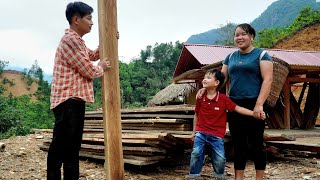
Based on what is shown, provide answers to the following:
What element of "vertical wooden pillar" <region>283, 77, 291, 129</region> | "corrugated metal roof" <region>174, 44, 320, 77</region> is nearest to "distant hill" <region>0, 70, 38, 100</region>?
"corrugated metal roof" <region>174, 44, 320, 77</region>

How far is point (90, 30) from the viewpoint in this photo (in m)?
3.19

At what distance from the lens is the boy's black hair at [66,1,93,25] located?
305 centimetres

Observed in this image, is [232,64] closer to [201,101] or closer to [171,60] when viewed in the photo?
[201,101]

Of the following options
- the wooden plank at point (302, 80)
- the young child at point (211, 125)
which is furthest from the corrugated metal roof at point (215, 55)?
the young child at point (211, 125)

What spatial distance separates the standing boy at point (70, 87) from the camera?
2.97m

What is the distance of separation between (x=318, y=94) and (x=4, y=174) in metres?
9.19

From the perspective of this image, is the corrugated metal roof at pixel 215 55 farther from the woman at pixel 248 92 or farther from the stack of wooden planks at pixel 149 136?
the woman at pixel 248 92

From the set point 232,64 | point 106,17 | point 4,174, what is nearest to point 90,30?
point 106,17

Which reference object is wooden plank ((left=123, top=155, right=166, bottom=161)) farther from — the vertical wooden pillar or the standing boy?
the vertical wooden pillar

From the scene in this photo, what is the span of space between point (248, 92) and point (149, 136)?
183 centimetres

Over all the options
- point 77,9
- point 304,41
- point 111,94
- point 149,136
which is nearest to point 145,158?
point 149,136

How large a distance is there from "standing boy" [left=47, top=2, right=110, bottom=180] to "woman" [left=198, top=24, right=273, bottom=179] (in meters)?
1.42

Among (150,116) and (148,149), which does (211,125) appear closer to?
(148,149)

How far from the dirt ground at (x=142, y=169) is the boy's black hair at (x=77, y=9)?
2.26 meters
